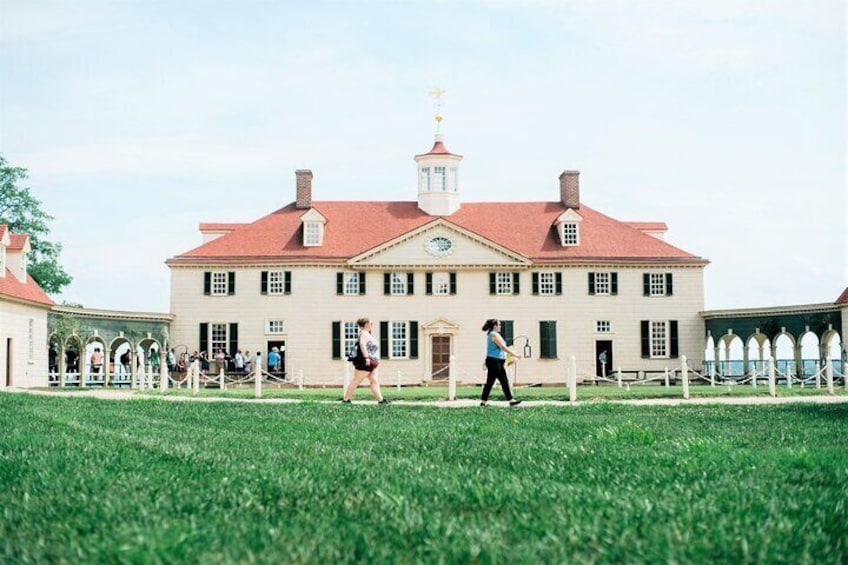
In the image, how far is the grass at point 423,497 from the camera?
12.5 ft

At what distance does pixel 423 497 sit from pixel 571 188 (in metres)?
51.0

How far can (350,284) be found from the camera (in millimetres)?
50781

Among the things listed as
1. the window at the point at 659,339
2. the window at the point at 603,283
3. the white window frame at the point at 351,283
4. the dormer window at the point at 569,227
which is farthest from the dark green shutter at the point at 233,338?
the window at the point at 659,339

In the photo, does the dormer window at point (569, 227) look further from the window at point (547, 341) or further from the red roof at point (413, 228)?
the window at point (547, 341)

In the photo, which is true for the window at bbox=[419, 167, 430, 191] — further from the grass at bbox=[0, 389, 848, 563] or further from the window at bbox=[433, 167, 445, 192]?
Answer: the grass at bbox=[0, 389, 848, 563]

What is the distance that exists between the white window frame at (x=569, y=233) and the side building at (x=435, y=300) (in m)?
0.30

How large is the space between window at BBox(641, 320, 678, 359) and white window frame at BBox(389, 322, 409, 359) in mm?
12357

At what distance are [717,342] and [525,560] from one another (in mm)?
50087

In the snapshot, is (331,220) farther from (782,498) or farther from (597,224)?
(782,498)

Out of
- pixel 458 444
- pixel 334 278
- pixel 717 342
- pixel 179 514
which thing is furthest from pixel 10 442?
pixel 717 342

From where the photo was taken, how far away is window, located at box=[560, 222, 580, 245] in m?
52.0

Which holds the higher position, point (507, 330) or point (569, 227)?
point (569, 227)

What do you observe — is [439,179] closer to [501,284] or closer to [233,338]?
[501,284]

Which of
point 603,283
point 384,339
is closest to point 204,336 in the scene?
point 384,339
